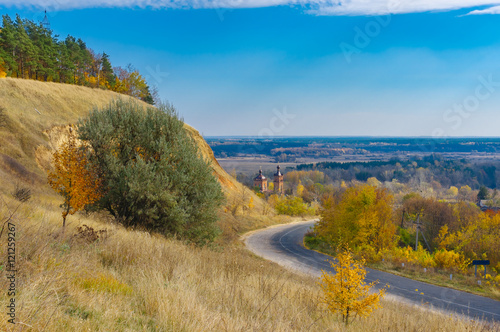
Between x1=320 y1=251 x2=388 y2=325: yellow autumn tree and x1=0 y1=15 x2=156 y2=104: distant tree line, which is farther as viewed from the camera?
x1=0 y1=15 x2=156 y2=104: distant tree line

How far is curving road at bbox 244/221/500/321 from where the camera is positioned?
20.3m

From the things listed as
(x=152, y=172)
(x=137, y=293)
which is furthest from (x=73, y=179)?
(x=137, y=293)

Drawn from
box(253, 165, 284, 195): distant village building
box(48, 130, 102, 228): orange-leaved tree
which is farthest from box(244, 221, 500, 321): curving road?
box(253, 165, 284, 195): distant village building

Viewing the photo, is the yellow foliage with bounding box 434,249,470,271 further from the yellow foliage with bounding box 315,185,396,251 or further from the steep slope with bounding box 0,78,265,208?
the steep slope with bounding box 0,78,265,208

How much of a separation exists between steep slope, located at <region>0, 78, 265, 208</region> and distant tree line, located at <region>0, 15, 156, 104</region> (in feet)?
24.8

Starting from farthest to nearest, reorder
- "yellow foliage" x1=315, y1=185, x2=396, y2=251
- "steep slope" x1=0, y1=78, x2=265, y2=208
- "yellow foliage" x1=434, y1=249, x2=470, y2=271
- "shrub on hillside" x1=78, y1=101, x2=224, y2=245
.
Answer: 1. "yellow foliage" x1=315, y1=185, x2=396, y2=251
2. "yellow foliage" x1=434, y1=249, x2=470, y2=271
3. "steep slope" x1=0, y1=78, x2=265, y2=208
4. "shrub on hillside" x1=78, y1=101, x2=224, y2=245

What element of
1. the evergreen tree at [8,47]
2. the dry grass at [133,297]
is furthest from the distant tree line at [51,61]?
the dry grass at [133,297]

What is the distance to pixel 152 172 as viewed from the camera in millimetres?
14117

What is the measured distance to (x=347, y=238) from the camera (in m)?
35.8

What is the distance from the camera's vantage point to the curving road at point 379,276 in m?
20.3

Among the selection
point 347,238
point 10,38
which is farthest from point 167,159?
point 10,38

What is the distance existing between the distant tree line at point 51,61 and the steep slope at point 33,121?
7.57 m

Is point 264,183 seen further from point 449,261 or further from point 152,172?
point 152,172

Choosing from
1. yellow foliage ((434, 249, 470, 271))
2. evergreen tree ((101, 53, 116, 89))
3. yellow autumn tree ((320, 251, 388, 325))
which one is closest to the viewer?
yellow autumn tree ((320, 251, 388, 325))
